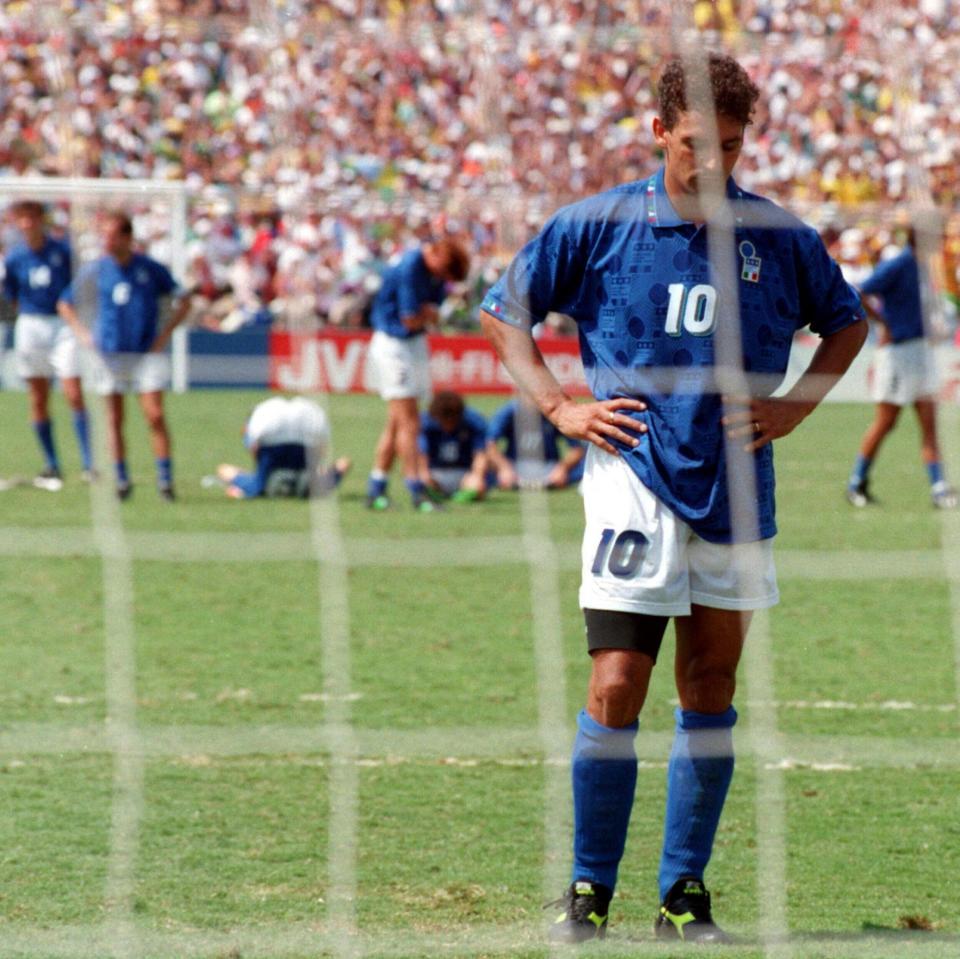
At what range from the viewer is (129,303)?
36.8 feet

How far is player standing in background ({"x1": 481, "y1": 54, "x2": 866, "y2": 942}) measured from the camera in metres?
3.43

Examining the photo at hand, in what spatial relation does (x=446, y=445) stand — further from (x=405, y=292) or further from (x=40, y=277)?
(x=40, y=277)

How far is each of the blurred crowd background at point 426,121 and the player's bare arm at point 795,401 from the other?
10.0 metres

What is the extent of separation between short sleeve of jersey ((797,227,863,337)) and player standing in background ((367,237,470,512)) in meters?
7.30

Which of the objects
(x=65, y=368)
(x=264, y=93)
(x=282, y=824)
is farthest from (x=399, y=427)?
(x=282, y=824)

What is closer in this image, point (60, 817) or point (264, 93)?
point (60, 817)

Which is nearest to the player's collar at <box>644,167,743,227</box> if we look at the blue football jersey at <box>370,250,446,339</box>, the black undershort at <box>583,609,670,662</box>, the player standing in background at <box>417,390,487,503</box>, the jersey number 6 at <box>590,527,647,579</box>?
the jersey number 6 at <box>590,527,647,579</box>

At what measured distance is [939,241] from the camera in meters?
14.8

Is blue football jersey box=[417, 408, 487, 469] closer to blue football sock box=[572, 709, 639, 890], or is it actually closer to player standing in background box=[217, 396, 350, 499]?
player standing in background box=[217, 396, 350, 499]

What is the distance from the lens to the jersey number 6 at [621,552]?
11.3 ft

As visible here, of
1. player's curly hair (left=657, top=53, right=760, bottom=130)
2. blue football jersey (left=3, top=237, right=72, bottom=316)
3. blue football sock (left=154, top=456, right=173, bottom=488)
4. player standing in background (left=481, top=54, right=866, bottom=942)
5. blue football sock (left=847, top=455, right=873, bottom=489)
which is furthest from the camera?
blue football jersey (left=3, top=237, right=72, bottom=316)

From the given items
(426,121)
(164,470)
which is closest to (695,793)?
(164,470)

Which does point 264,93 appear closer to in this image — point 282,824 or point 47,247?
point 47,247

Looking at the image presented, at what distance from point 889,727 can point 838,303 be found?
93.8 inches
